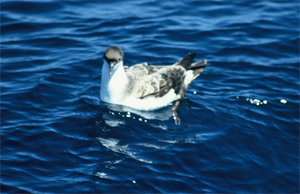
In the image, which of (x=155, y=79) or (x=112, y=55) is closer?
(x=112, y=55)

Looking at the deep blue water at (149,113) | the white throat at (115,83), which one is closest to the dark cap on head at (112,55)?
the white throat at (115,83)

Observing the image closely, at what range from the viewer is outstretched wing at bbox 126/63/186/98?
9047 mm

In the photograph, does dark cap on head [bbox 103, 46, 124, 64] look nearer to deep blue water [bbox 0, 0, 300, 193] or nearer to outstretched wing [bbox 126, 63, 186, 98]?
outstretched wing [bbox 126, 63, 186, 98]

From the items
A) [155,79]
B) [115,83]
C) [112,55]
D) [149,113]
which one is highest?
[112,55]

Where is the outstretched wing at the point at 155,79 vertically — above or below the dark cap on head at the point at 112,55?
below

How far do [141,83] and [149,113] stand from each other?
2.46 ft

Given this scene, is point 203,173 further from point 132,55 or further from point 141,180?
point 132,55

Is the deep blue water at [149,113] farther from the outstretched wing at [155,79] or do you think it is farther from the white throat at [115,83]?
the outstretched wing at [155,79]

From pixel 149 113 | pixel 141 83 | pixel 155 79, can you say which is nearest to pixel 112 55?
pixel 141 83

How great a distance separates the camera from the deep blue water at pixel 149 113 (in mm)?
6840

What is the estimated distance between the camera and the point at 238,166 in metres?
7.27

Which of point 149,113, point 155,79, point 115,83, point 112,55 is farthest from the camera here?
point 155,79

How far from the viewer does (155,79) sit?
936 centimetres

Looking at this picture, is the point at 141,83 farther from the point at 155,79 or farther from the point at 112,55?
the point at 112,55
